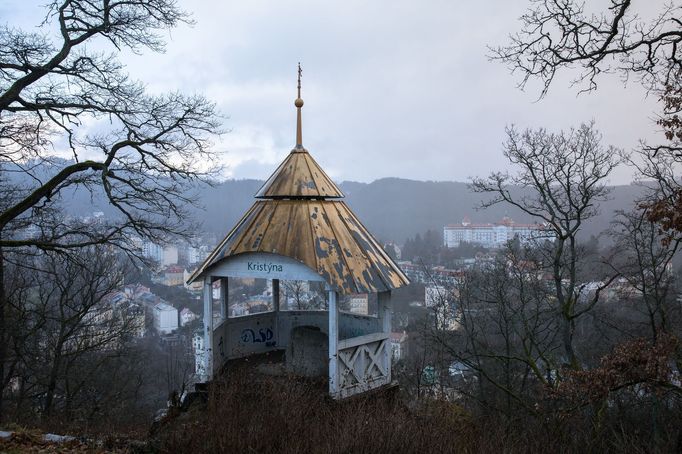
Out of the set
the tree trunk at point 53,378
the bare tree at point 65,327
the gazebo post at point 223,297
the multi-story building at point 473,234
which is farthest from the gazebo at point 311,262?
the multi-story building at point 473,234

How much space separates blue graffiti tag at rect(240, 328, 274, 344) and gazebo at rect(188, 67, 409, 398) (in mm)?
550

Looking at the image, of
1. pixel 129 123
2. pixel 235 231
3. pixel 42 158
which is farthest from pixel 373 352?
pixel 42 158

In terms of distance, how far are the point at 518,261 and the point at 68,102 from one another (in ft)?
45.6

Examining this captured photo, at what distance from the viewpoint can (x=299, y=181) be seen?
32.7ft

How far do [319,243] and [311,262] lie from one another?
44cm

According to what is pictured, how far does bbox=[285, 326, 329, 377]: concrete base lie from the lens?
10.4m

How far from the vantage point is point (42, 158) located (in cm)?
1305

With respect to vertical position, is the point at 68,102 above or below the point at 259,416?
above

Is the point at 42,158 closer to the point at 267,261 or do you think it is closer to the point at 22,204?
the point at 22,204

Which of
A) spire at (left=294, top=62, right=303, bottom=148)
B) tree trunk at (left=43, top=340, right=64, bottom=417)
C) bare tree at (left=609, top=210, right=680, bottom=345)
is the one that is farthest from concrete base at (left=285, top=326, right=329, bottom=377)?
tree trunk at (left=43, top=340, right=64, bottom=417)

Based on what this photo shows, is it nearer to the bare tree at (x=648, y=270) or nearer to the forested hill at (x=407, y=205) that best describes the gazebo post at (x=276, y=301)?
the bare tree at (x=648, y=270)

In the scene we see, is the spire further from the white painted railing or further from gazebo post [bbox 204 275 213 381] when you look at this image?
the white painted railing

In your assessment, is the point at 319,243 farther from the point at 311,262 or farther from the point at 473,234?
the point at 473,234

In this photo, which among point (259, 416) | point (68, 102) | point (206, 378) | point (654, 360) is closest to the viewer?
point (259, 416)
